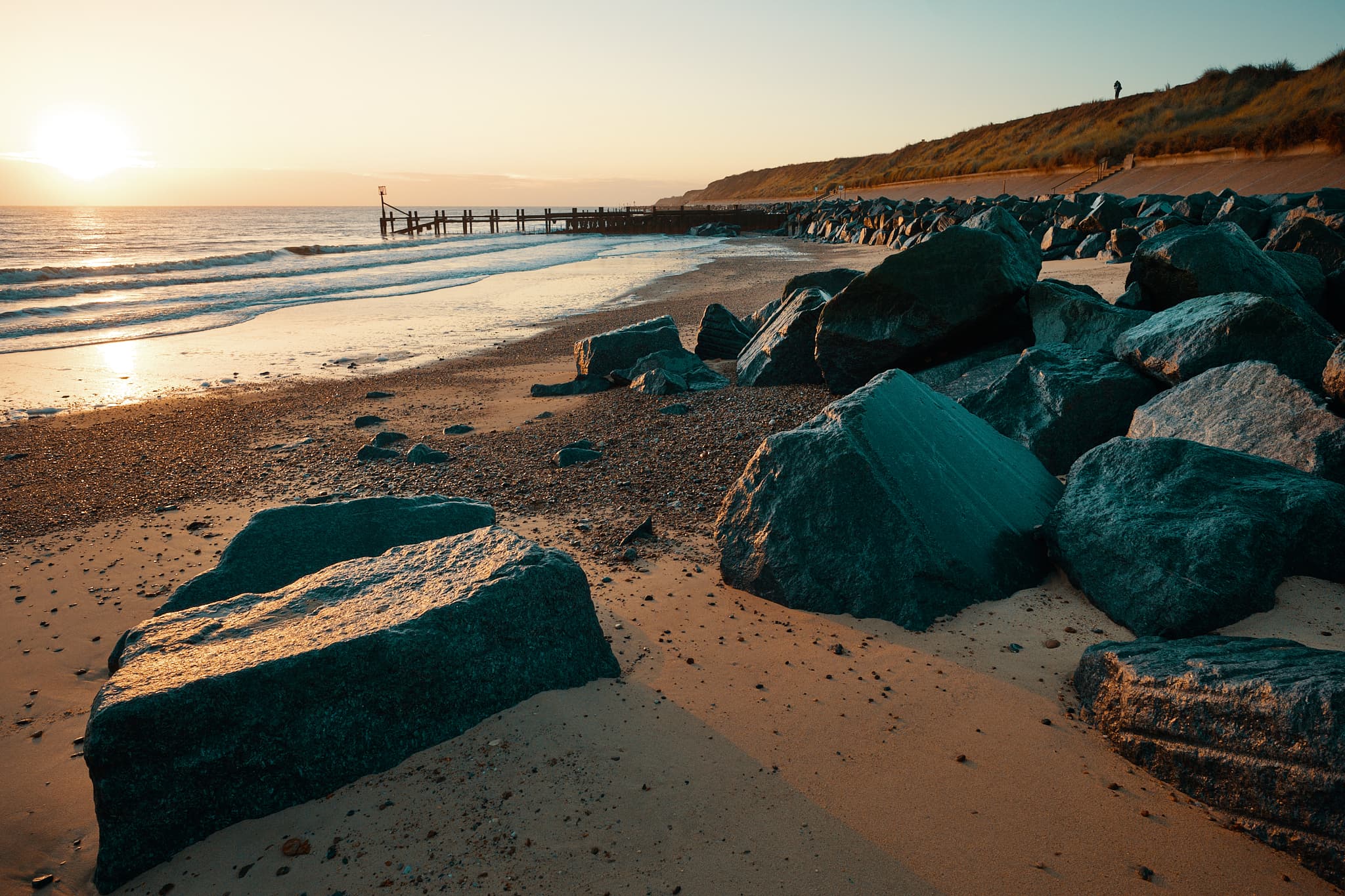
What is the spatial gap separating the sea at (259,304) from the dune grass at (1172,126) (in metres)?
18.3

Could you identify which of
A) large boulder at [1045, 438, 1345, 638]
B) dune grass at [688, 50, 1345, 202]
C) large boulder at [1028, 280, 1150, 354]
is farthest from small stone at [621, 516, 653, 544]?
dune grass at [688, 50, 1345, 202]

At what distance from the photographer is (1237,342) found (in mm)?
4828

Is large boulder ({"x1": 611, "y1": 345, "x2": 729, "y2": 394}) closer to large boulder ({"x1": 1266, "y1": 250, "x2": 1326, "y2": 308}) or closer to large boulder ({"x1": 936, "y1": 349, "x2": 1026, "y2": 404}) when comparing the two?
large boulder ({"x1": 936, "y1": 349, "x2": 1026, "y2": 404})

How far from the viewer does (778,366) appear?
7582 millimetres

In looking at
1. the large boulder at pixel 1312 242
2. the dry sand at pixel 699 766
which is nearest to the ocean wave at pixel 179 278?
the dry sand at pixel 699 766

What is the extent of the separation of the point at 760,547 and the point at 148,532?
13.5ft

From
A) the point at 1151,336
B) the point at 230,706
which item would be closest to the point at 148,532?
the point at 230,706

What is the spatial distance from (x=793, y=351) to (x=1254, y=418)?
3.96m

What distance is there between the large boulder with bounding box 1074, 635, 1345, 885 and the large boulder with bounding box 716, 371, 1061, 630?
35.6 inches

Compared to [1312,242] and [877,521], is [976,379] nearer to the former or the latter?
[877,521]

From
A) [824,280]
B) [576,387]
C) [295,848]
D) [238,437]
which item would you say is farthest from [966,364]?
[238,437]

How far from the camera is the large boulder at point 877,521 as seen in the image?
3.62 meters

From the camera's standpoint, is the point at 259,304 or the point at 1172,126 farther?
the point at 1172,126

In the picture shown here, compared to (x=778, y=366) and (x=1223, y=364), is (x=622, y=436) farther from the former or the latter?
(x=1223, y=364)
